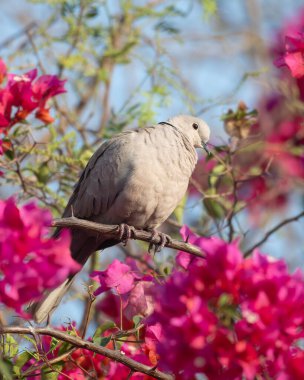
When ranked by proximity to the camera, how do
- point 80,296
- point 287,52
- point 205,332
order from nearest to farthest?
point 205,332 → point 287,52 → point 80,296

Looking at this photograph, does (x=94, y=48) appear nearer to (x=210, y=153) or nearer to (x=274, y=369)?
(x=210, y=153)

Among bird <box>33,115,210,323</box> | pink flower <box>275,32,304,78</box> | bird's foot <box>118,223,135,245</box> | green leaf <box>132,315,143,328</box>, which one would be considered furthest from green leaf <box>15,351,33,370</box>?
pink flower <box>275,32,304,78</box>

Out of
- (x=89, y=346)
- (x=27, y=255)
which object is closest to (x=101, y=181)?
(x=89, y=346)

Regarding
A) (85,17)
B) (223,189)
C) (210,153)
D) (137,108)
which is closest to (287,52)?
(210,153)

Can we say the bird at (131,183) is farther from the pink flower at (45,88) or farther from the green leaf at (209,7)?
the green leaf at (209,7)

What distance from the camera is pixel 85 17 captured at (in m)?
4.25

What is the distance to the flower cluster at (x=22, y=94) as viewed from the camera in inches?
113

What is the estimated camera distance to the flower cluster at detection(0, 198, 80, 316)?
1.60 metres

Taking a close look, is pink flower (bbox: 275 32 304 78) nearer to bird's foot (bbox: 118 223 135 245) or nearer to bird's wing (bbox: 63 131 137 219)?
bird's wing (bbox: 63 131 137 219)

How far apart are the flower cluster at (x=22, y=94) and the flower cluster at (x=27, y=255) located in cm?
128

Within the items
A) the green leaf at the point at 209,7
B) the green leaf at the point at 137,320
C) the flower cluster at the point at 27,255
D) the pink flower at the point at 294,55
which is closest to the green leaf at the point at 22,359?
the green leaf at the point at 137,320

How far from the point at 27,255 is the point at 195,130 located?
200cm

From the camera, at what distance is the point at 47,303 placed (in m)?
3.01

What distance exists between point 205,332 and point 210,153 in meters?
1.93
